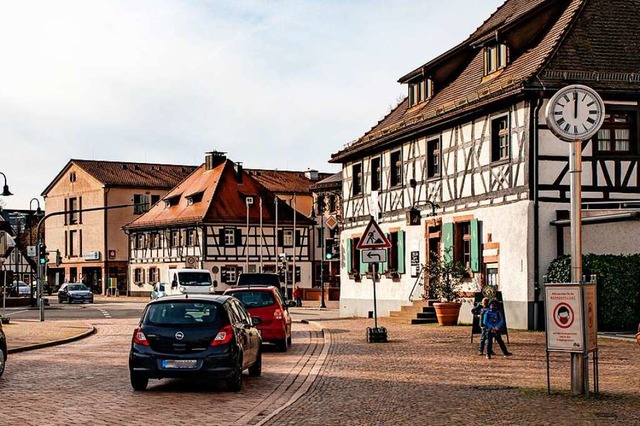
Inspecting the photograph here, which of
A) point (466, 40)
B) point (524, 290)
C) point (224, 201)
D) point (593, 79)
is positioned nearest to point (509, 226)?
point (524, 290)

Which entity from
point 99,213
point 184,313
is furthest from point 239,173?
point 184,313

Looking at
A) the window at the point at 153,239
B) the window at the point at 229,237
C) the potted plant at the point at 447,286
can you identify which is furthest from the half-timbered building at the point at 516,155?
the window at the point at 153,239

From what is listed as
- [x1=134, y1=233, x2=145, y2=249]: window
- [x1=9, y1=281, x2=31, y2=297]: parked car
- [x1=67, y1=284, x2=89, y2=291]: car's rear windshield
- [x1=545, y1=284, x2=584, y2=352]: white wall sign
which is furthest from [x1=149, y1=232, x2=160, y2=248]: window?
[x1=545, y1=284, x2=584, y2=352]: white wall sign

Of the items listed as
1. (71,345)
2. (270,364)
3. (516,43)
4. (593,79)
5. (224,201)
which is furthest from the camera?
(224,201)

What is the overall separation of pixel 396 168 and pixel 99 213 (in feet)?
215

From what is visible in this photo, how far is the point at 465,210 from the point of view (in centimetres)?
3403

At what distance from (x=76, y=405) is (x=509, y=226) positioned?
62.4 ft

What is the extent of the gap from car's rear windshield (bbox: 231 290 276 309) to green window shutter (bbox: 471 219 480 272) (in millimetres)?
10271

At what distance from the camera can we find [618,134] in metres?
30.5

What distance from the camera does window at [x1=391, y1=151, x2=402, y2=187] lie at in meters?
40.0

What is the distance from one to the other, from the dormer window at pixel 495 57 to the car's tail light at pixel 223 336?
2017 centimetres

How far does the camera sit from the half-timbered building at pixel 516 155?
29625 mm

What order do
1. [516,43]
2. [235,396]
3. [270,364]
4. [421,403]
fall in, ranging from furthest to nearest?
1. [516,43]
2. [270,364]
3. [235,396]
4. [421,403]

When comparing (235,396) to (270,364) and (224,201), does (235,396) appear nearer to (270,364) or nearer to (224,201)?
(270,364)
